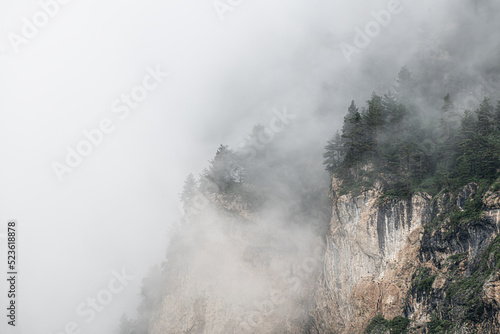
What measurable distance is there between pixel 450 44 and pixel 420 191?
3479 centimetres

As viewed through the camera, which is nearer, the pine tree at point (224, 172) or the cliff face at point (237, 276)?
the cliff face at point (237, 276)

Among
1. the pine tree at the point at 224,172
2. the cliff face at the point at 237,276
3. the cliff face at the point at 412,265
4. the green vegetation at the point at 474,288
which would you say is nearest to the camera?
the green vegetation at the point at 474,288

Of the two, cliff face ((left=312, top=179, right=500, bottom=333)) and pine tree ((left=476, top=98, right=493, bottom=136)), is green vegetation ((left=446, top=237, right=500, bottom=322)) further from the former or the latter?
pine tree ((left=476, top=98, right=493, bottom=136))

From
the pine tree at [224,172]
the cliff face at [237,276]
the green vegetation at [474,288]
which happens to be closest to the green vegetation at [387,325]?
the green vegetation at [474,288]

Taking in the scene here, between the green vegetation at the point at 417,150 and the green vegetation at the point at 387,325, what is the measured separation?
12260mm

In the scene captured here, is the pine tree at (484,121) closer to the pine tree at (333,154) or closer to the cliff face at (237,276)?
the pine tree at (333,154)

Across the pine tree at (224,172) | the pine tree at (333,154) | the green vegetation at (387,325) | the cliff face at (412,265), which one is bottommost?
the green vegetation at (387,325)

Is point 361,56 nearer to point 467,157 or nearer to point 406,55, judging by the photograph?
point 406,55

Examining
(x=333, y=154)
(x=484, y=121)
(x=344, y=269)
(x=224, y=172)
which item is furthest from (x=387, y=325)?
(x=224, y=172)

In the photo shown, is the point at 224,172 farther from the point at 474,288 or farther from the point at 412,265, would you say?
the point at 474,288

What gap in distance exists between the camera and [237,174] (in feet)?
224

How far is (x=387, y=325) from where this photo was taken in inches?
1457

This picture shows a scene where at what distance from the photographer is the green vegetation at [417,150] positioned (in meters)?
37.6

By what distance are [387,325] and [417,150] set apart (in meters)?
18.6
